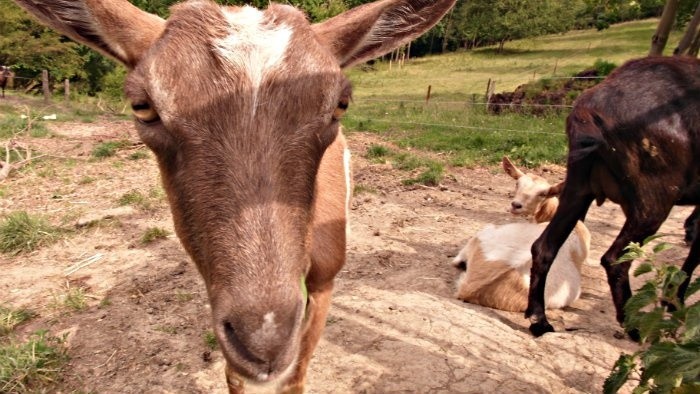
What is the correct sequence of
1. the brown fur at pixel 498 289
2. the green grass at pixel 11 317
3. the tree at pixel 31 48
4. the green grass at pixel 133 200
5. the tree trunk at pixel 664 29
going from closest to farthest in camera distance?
1. the green grass at pixel 11 317
2. the brown fur at pixel 498 289
3. the green grass at pixel 133 200
4. the tree trunk at pixel 664 29
5. the tree at pixel 31 48

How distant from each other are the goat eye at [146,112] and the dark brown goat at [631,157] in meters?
3.58

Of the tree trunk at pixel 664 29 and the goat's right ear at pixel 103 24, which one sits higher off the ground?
the tree trunk at pixel 664 29

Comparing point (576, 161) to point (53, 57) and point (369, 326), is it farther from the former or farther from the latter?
point (53, 57)

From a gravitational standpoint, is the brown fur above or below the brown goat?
below

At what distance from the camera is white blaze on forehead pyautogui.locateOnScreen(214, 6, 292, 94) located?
5.56 ft

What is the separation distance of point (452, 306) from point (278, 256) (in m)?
3.13

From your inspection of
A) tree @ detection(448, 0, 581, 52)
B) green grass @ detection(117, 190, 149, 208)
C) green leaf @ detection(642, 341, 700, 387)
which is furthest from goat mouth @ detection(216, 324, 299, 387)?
tree @ detection(448, 0, 581, 52)

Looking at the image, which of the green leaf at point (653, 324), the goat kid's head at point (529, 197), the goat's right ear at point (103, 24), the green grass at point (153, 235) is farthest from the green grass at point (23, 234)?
the green leaf at point (653, 324)

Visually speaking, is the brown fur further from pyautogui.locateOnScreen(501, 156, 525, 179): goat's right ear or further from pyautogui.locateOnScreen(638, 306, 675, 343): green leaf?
pyautogui.locateOnScreen(501, 156, 525, 179): goat's right ear

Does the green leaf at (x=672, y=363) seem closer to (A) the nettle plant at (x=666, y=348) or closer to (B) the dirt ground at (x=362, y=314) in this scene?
(A) the nettle plant at (x=666, y=348)

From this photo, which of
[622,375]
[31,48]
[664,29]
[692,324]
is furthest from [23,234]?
[31,48]

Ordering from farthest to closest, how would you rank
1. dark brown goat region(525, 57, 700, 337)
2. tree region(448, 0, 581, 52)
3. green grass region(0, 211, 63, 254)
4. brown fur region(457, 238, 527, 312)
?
tree region(448, 0, 581, 52), green grass region(0, 211, 63, 254), brown fur region(457, 238, 527, 312), dark brown goat region(525, 57, 700, 337)

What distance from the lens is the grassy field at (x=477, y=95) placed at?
1077 cm

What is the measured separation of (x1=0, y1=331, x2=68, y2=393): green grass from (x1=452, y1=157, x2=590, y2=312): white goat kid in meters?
3.56
